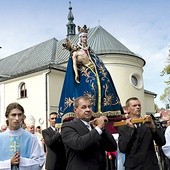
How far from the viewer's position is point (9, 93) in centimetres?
2864

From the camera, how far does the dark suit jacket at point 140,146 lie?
4.16m

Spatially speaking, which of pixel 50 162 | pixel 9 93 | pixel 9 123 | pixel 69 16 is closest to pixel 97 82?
pixel 50 162

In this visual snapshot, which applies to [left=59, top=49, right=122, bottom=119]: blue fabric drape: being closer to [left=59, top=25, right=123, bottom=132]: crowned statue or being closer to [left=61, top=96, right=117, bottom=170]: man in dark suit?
[left=59, top=25, right=123, bottom=132]: crowned statue

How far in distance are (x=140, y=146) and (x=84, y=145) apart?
106cm

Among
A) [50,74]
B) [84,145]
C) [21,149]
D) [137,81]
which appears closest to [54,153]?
[21,149]

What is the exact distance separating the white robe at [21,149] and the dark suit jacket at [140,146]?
3.55 feet

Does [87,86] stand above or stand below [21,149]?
above

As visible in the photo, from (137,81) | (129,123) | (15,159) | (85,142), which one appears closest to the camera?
(85,142)

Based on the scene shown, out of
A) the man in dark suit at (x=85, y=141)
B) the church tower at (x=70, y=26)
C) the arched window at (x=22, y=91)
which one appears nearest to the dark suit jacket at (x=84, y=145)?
the man in dark suit at (x=85, y=141)

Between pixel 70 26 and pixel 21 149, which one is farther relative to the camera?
pixel 70 26

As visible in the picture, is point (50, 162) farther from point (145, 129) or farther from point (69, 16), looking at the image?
point (69, 16)

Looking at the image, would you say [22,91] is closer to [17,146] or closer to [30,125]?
[30,125]

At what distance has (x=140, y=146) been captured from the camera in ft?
13.9

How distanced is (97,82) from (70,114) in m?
0.93
